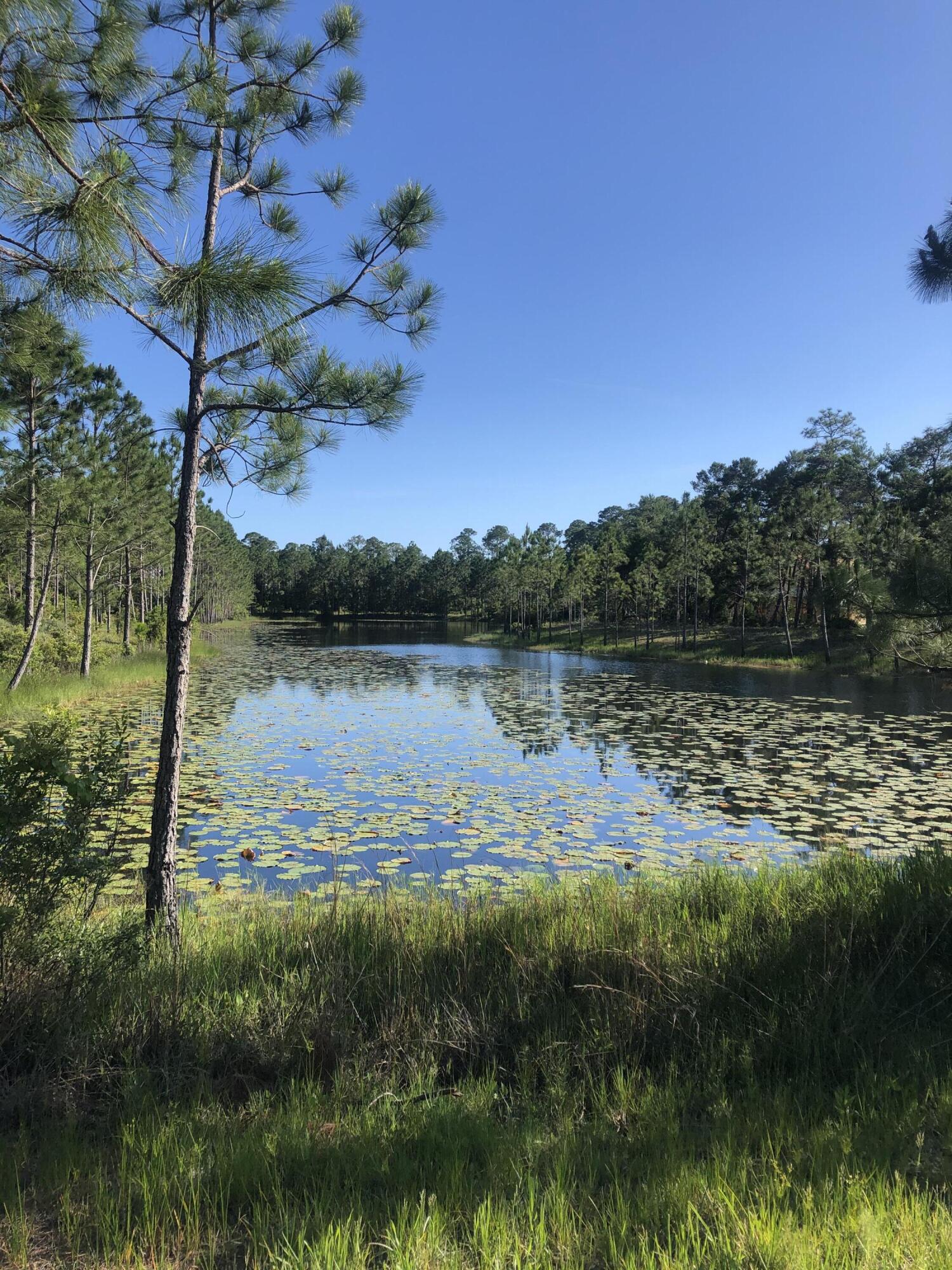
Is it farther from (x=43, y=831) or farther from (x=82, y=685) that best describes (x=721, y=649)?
(x=43, y=831)

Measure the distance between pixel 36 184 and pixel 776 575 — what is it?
42.2m

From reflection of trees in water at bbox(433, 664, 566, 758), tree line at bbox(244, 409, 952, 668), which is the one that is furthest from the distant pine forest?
reflection of trees in water at bbox(433, 664, 566, 758)

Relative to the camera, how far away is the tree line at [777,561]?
556 cm

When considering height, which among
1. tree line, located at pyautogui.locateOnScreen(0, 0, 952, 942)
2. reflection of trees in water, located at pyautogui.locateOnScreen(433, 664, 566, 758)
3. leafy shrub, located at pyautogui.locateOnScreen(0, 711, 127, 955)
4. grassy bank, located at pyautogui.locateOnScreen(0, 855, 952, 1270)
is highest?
tree line, located at pyautogui.locateOnScreen(0, 0, 952, 942)

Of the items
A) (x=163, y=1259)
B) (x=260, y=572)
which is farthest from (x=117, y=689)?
(x=260, y=572)

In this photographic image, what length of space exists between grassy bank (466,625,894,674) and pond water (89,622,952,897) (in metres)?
10.9

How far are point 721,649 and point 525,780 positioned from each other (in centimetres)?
3345

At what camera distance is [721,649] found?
41.2m

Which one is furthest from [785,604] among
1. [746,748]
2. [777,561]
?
[746,748]

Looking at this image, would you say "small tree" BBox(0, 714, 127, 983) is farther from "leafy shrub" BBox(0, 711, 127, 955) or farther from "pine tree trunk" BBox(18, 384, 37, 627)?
"pine tree trunk" BBox(18, 384, 37, 627)

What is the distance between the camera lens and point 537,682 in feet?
88.8

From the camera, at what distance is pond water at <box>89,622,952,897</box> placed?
24.2 ft

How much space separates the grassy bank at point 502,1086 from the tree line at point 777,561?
6.72ft

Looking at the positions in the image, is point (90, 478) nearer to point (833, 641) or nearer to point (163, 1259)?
point (163, 1259)
